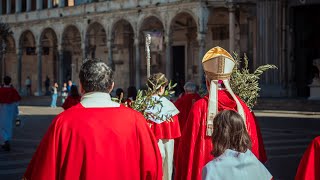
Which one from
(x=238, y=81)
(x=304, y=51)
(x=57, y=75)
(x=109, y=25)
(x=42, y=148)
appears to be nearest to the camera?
(x=42, y=148)

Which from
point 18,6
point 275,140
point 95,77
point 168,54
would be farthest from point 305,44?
point 95,77

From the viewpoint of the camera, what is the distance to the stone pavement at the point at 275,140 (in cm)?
1156

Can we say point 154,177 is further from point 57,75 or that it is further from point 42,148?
point 57,75

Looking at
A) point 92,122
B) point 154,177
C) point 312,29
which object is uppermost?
point 312,29

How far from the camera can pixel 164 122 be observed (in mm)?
→ 7891

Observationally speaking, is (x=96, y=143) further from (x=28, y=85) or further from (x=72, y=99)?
(x=28, y=85)

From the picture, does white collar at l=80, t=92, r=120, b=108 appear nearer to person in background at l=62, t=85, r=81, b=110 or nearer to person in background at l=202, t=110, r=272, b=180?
person in background at l=202, t=110, r=272, b=180

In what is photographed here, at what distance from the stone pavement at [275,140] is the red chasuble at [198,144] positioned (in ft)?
13.4

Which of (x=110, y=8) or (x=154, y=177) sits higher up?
(x=110, y=8)

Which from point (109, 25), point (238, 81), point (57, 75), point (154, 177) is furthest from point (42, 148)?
point (57, 75)

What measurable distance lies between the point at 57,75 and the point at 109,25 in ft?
36.4

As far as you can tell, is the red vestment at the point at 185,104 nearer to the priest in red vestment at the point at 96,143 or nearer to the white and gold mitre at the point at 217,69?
the white and gold mitre at the point at 217,69

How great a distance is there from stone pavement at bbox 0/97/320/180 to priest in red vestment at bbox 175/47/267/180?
13.4 feet

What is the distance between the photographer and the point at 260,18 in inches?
1337
